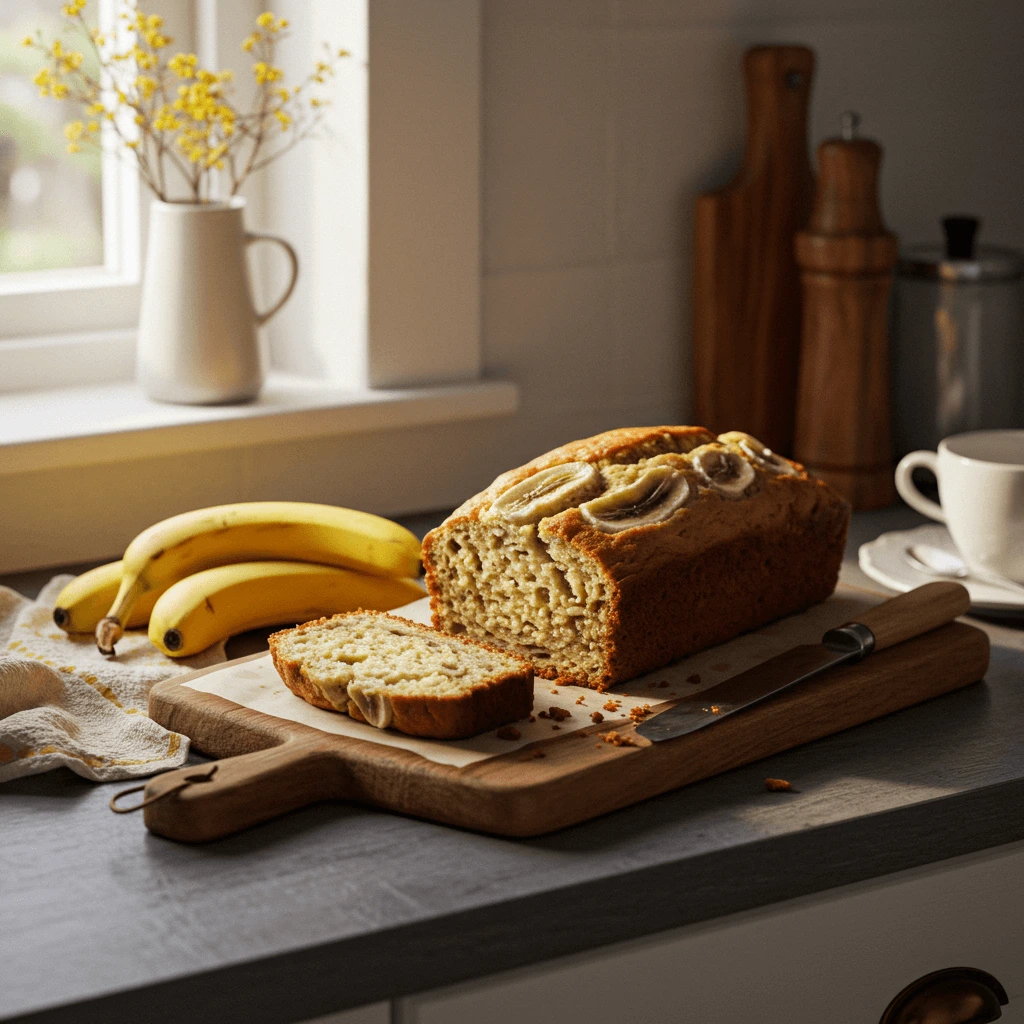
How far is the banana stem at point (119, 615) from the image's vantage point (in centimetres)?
118

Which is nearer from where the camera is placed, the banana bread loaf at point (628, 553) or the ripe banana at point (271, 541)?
the banana bread loaf at point (628, 553)

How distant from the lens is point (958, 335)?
1.66 metres

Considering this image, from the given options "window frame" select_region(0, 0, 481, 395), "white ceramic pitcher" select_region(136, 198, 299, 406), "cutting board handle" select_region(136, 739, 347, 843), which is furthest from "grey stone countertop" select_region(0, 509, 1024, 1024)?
"window frame" select_region(0, 0, 481, 395)

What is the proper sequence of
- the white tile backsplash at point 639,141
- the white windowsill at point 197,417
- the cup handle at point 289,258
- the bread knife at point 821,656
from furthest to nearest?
the white tile backsplash at point 639,141
the cup handle at point 289,258
the white windowsill at point 197,417
the bread knife at point 821,656

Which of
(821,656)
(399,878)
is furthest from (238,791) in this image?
(821,656)

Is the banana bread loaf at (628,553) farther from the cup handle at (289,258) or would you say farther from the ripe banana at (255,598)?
the cup handle at (289,258)

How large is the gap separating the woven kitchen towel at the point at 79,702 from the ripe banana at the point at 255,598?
0.02 metres

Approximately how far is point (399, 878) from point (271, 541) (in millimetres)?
487

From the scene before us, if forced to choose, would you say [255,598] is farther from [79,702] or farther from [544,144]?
[544,144]

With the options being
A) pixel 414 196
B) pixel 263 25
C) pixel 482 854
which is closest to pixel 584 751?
pixel 482 854

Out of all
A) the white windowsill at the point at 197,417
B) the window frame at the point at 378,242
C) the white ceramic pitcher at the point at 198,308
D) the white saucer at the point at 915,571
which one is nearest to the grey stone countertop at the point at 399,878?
the white saucer at the point at 915,571

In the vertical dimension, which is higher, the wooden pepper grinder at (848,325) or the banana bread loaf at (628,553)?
the wooden pepper grinder at (848,325)

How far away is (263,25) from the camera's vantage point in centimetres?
150

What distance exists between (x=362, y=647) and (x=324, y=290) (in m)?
0.65
